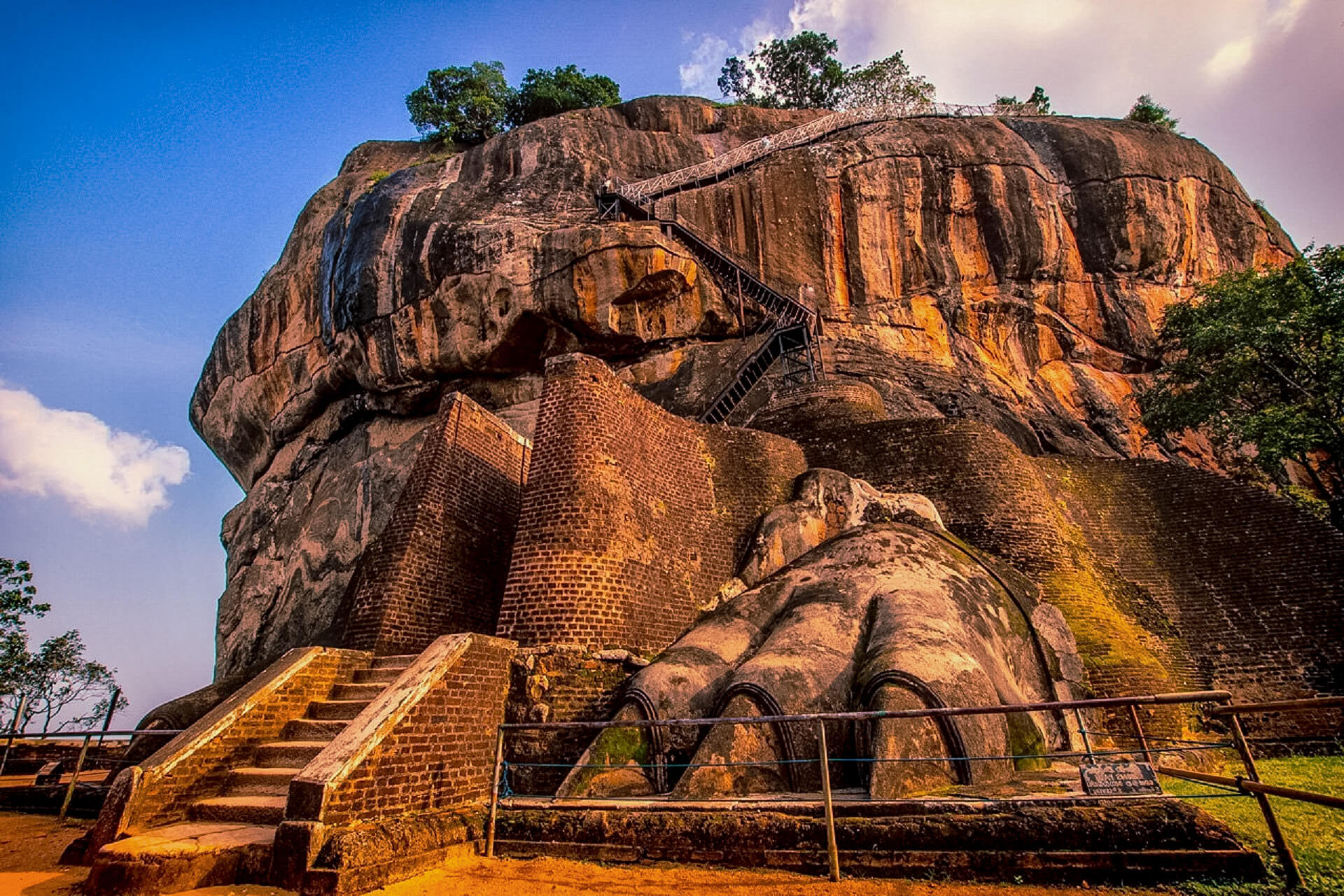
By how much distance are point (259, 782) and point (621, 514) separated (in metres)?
5.09

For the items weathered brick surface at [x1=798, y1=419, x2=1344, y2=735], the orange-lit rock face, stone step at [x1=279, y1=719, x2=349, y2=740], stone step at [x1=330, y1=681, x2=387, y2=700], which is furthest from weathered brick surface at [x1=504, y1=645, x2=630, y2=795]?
the orange-lit rock face

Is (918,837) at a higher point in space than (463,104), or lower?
lower

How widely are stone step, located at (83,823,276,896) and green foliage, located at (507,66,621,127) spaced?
1348 inches

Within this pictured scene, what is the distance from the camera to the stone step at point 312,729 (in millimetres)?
6750

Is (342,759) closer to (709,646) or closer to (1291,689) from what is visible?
(709,646)

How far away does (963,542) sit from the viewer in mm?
11242

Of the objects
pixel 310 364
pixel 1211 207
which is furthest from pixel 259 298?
pixel 1211 207

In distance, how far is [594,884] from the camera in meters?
4.79

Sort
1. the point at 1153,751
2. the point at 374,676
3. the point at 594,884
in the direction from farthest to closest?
1. the point at 374,676
2. the point at 1153,751
3. the point at 594,884

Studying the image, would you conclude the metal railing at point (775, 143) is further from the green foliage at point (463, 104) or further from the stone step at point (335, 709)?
the stone step at point (335, 709)

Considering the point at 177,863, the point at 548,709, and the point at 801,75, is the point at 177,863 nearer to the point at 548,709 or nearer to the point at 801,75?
the point at 548,709

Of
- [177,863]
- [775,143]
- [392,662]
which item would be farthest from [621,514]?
[775,143]

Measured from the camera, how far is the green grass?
3891mm

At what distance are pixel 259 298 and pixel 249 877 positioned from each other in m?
29.6
